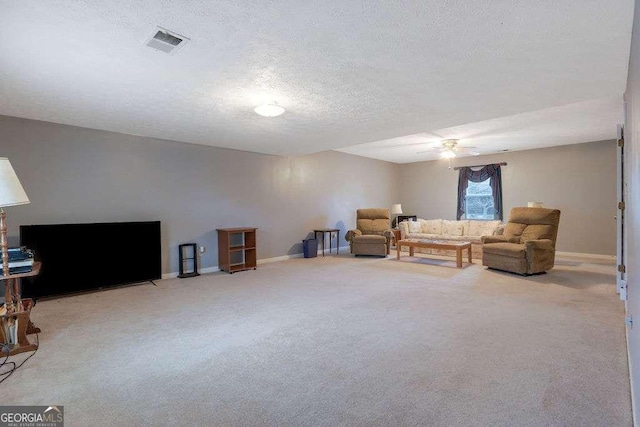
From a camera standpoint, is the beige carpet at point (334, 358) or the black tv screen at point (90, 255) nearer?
the beige carpet at point (334, 358)

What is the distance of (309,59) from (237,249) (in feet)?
12.4

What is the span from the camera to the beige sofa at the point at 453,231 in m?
6.65

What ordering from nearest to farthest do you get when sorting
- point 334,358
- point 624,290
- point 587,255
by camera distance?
point 334,358 → point 624,290 → point 587,255

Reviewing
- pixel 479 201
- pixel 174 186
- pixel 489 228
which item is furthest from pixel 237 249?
pixel 479 201

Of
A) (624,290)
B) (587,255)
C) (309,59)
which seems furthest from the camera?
(587,255)

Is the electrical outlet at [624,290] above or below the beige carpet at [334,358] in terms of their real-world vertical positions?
above

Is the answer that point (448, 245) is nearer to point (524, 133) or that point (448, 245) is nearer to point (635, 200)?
point (524, 133)

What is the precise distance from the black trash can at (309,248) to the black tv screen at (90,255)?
2959 mm

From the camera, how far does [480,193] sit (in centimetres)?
809

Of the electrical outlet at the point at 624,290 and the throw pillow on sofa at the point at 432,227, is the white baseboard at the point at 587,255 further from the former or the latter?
the electrical outlet at the point at 624,290

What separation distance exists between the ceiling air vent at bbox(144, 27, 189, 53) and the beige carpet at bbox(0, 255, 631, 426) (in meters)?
2.21

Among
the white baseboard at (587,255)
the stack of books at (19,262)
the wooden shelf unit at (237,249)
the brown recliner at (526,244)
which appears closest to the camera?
A: the stack of books at (19,262)

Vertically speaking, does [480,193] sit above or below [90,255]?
above

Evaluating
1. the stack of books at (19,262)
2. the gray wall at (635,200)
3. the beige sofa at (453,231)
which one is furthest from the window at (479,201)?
the stack of books at (19,262)
